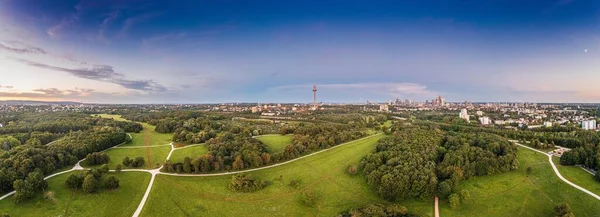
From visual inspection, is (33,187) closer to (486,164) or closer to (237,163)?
(237,163)

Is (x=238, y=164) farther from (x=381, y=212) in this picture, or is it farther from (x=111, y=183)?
(x=381, y=212)

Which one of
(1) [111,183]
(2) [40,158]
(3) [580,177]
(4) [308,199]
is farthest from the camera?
(2) [40,158]

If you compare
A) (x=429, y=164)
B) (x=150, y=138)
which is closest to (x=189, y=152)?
(x=150, y=138)

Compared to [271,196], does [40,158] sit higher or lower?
higher

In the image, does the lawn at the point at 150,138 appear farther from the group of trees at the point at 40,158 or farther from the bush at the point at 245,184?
the bush at the point at 245,184

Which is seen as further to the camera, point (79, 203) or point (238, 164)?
point (238, 164)

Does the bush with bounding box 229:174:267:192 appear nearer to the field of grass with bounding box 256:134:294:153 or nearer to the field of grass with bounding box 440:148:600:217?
the field of grass with bounding box 256:134:294:153

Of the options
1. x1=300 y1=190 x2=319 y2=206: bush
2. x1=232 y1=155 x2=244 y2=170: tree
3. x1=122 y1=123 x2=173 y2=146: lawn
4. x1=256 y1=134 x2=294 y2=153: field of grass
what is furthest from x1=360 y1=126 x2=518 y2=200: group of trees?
x1=122 y1=123 x2=173 y2=146: lawn

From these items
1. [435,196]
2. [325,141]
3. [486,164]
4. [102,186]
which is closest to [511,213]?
[435,196]
